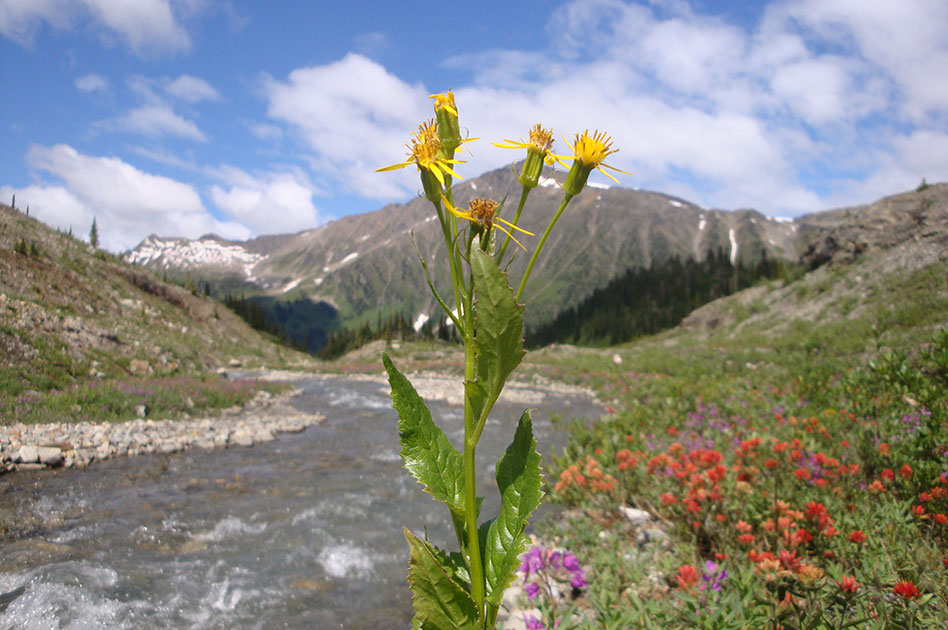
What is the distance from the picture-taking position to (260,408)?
54.7 feet

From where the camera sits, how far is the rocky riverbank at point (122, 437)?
8.33 metres

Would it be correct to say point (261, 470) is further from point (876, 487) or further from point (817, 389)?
point (817, 389)

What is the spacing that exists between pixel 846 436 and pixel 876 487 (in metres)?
2.02

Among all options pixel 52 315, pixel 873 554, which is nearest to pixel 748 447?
pixel 873 554

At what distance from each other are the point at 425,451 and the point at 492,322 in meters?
0.57

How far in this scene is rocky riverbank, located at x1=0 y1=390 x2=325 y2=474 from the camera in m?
8.33

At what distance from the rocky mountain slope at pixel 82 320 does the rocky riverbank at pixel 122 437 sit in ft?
8.27

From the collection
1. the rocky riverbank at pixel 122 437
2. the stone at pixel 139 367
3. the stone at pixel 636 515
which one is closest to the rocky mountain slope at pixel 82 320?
the stone at pixel 139 367

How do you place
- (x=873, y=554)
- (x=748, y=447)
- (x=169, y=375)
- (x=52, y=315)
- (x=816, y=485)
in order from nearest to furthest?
(x=873, y=554) < (x=816, y=485) < (x=748, y=447) < (x=52, y=315) < (x=169, y=375)

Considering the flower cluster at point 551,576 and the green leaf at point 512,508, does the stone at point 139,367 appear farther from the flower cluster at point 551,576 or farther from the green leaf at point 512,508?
the green leaf at point 512,508

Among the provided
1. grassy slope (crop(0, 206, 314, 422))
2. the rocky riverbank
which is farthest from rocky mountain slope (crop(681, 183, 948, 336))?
grassy slope (crop(0, 206, 314, 422))

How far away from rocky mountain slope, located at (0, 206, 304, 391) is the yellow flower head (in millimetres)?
14023

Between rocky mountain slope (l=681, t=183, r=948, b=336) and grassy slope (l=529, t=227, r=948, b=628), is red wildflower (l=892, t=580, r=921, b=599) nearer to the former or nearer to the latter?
grassy slope (l=529, t=227, r=948, b=628)

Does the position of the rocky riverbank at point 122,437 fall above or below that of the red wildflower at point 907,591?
below
